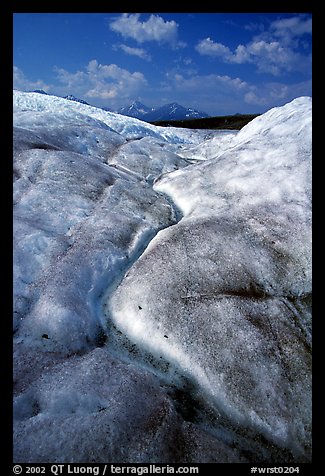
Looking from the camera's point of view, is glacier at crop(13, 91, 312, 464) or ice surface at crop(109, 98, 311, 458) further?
ice surface at crop(109, 98, 311, 458)

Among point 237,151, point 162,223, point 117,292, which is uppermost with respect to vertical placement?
point 237,151
